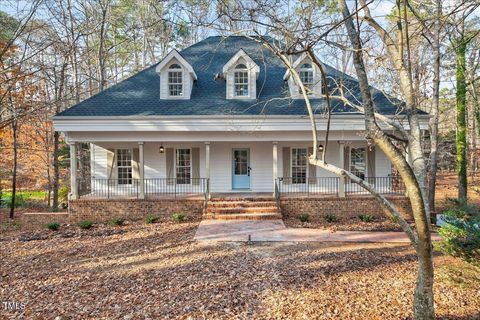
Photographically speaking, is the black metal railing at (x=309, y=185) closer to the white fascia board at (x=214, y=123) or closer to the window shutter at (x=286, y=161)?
the window shutter at (x=286, y=161)

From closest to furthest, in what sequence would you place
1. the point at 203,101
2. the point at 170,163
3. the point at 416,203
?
the point at 416,203
the point at 203,101
the point at 170,163

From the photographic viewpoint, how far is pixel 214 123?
12156mm

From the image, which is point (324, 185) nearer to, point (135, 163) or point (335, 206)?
point (335, 206)

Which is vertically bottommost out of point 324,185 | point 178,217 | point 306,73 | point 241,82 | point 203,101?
point 178,217

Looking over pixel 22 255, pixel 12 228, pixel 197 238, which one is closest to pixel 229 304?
pixel 197 238

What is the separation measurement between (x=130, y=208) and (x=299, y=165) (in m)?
7.43

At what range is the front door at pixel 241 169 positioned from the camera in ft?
46.5

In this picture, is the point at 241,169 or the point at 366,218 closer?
the point at 366,218

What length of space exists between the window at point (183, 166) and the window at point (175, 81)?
2.54 metres

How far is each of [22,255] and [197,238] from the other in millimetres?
4472

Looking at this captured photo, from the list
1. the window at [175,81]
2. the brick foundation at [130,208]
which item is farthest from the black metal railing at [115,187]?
the window at [175,81]

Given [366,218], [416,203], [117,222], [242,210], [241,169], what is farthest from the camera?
[241,169]

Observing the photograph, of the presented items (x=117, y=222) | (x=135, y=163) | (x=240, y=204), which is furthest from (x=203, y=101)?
(x=117, y=222)

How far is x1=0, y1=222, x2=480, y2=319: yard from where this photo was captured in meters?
4.79
